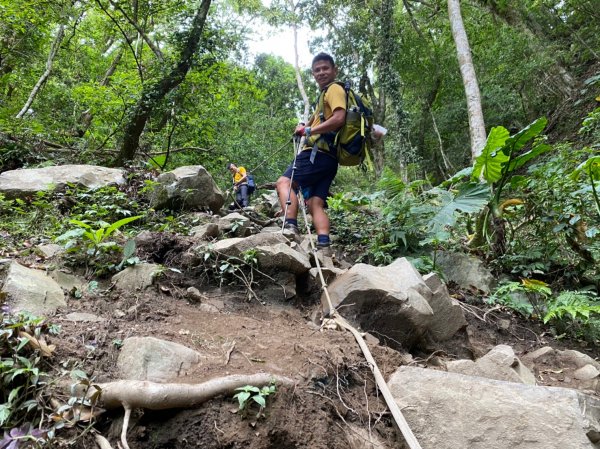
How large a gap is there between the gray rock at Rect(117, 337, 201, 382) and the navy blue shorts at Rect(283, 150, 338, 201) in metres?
3.02

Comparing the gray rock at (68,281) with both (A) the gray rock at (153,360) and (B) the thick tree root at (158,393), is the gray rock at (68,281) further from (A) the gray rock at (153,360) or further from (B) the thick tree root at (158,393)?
(B) the thick tree root at (158,393)

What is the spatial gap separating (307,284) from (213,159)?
24.0ft

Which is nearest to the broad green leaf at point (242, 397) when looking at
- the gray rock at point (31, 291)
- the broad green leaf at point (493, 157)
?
the gray rock at point (31, 291)

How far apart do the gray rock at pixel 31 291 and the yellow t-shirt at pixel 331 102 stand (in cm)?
314

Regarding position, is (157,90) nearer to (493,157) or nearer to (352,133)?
(352,133)

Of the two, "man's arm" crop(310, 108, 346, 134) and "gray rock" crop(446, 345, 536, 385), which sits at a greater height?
"man's arm" crop(310, 108, 346, 134)

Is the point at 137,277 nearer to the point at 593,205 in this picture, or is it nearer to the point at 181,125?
the point at 593,205

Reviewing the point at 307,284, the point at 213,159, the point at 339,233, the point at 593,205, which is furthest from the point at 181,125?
the point at 593,205

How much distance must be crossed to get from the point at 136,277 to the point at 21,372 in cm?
146

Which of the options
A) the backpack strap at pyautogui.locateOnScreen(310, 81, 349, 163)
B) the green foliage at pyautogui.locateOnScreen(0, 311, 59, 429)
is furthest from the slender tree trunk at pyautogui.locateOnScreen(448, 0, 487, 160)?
the green foliage at pyautogui.locateOnScreen(0, 311, 59, 429)

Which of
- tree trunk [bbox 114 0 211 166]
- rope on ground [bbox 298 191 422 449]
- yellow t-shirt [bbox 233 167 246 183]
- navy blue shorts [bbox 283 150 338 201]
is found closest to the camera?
rope on ground [bbox 298 191 422 449]

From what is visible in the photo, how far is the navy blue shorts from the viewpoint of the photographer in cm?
483

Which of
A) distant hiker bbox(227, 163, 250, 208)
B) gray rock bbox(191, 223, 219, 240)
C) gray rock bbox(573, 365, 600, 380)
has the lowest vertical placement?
distant hiker bbox(227, 163, 250, 208)

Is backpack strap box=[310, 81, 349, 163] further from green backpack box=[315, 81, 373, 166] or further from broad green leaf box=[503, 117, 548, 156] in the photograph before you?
broad green leaf box=[503, 117, 548, 156]
